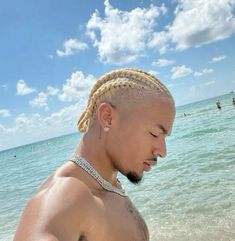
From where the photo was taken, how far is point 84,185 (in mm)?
1562

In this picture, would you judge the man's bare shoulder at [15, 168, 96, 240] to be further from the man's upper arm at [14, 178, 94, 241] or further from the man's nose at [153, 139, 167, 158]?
the man's nose at [153, 139, 167, 158]

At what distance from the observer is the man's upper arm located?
122cm

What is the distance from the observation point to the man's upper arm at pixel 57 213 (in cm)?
122

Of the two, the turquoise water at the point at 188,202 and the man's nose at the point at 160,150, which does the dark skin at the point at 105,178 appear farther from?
the turquoise water at the point at 188,202

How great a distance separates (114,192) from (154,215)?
6.42 meters

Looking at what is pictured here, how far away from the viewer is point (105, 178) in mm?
1854

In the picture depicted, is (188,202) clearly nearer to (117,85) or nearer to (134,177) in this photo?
(134,177)

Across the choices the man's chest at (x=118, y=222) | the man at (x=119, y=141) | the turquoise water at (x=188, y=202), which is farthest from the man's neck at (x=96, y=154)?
the turquoise water at (x=188, y=202)

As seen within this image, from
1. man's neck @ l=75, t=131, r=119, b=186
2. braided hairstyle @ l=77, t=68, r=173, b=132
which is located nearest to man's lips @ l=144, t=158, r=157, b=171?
man's neck @ l=75, t=131, r=119, b=186

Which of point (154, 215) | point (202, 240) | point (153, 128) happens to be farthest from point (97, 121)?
point (154, 215)

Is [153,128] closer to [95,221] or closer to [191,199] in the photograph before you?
[95,221]

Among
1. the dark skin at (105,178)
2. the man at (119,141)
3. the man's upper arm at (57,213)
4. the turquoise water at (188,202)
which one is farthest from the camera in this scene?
the turquoise water at (188,202)

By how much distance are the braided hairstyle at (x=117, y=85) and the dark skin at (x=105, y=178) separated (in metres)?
0.07

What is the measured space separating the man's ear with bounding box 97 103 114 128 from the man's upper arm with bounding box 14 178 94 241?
0.41 meters
